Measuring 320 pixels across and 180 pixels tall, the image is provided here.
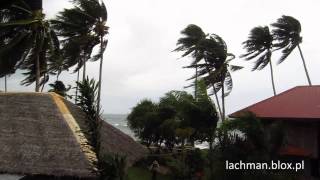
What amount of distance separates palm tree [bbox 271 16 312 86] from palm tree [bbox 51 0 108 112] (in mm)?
12275

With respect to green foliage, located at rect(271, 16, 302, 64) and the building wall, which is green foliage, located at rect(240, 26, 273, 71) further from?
the building wall

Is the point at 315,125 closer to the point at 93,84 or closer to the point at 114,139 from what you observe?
the point at 114,139

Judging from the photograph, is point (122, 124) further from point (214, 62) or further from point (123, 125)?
point (214, 62)

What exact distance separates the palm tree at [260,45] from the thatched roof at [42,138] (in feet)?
67.6

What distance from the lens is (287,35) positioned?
32938mm

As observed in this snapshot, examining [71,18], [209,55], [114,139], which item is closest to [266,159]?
[114,139]

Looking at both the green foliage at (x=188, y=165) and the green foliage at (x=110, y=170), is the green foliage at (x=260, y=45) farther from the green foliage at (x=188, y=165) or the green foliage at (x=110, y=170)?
the green foliage at (x=110, y=170)

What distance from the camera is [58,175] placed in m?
11.8

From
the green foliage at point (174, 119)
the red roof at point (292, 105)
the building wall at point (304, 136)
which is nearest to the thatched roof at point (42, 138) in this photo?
the green foliage at point (174, 119)

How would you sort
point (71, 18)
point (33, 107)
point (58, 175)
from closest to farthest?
1. point (58, 175)
2. point (33, 107)
3. point (71, 18)

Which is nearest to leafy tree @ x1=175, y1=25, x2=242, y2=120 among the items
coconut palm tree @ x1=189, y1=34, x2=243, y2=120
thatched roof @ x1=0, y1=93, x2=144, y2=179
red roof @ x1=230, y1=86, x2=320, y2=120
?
coconut palm tree @ x1=189, y1=34, x2=243, y2=120

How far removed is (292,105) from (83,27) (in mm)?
14469

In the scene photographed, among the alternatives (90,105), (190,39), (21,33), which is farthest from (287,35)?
(90,105)

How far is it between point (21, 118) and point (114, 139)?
3186mm
